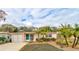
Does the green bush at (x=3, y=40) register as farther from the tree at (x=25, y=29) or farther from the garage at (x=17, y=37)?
the tree at (x=25, y=29)

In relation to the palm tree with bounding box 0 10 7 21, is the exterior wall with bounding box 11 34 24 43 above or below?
below

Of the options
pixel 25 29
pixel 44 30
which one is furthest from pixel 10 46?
pixel 44 30

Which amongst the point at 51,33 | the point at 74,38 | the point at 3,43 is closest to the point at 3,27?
the point at 3,43

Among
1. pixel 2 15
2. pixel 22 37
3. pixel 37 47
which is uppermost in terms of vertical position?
pixel 2 15

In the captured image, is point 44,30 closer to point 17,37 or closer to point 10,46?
point 17,37

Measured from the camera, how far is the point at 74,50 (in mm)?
3059

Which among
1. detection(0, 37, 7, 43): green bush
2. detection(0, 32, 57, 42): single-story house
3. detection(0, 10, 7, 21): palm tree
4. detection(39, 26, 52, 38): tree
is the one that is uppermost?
detection(0, 10, 7, 21): palm tree

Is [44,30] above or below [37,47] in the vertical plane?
above

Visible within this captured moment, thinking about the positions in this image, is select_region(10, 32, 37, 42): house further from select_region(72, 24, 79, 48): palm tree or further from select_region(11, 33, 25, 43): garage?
select_region(72, 24, 79, 48): palm tree

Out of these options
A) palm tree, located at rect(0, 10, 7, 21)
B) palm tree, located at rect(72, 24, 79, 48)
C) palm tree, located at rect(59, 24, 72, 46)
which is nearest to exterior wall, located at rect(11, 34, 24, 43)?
palm tree, located at rect(0, 10, 7, 21)

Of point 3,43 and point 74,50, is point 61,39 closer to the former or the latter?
point 74,50

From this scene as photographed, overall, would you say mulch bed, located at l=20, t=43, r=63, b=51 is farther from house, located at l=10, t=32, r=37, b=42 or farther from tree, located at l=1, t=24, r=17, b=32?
tree, located at l=1, t=24, r=17, b=32

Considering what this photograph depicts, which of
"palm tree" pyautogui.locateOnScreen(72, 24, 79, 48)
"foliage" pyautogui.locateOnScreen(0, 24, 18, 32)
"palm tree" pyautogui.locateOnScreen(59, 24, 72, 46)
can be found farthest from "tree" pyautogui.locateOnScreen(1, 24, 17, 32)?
"palm tree" pyautogui.locateOnScreen(72, 24, 79, 48)
